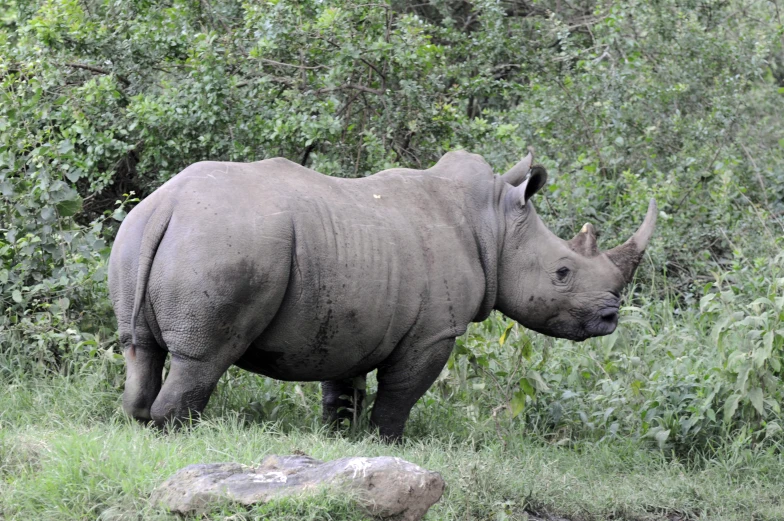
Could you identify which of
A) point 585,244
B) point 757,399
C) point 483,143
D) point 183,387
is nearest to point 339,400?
point 183,387

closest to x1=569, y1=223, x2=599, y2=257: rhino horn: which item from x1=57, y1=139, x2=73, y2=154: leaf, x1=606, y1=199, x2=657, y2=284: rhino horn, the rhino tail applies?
x1=606, y1=199, x2=657, y2=284: rhino horn

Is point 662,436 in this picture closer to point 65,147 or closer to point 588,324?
point 588,324

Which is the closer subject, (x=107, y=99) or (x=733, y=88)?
(x=107, y=99)

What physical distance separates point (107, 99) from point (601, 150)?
439 centimetres

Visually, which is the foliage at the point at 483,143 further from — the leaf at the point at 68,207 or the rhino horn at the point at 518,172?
the rhino horn at the point at 518,172

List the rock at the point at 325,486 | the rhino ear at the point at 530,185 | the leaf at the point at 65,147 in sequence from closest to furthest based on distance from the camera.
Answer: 1. the rock at the point at 325,486
2. the rhino ear at the point at 530,185
3. the leaf at the point at 65,147

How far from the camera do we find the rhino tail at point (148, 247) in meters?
4.94

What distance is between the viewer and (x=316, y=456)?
15.4 ft

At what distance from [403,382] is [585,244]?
1378 mm

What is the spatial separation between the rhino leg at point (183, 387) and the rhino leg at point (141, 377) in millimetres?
123

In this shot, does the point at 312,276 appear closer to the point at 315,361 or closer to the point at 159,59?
the point at 315,361

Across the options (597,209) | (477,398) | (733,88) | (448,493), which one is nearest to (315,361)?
(448,493)

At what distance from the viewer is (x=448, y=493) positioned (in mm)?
Result: 4660

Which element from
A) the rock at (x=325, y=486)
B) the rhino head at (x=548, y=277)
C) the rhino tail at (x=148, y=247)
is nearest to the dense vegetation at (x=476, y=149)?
the rhino head at (x=548, y=277)
